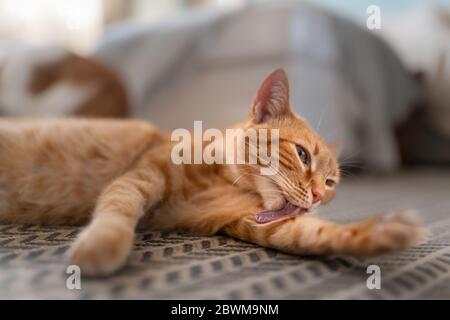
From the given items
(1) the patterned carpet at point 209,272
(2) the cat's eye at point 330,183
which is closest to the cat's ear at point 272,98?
(2) the cat's eye at point 330,183

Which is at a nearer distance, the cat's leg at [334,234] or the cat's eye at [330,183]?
the cat's leg at [334,234]

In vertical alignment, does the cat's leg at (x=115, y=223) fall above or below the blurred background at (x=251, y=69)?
below

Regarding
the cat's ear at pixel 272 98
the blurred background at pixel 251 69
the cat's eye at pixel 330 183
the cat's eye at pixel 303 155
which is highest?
the blurred background at pixel 251 69

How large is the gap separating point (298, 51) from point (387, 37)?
125 centimetres

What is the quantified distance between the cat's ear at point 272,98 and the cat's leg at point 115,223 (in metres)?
0.27

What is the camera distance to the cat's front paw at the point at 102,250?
0.67 meters

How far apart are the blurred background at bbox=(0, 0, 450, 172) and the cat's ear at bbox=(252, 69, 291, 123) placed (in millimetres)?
728

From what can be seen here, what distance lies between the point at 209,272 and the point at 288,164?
318 millimetres

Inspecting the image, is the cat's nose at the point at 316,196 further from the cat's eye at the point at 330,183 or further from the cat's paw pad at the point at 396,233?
the cat's paw pad at the point at 396,233

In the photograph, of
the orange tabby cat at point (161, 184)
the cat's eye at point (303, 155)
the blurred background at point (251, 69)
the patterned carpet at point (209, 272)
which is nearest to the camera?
the patterned carpet at point (209, 272)

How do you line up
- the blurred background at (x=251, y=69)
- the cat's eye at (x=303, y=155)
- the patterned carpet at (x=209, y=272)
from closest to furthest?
the patterned carpet at (x=209, y=272) < the cat's eye at (x=303, y=155) < the blurred background at (x=251, y=69)

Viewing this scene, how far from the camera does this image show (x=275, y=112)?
103 cm

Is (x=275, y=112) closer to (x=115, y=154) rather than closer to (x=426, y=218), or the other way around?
(x=115, y=154)

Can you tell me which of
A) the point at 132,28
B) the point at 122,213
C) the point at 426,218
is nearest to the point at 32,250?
the point at 122,213
